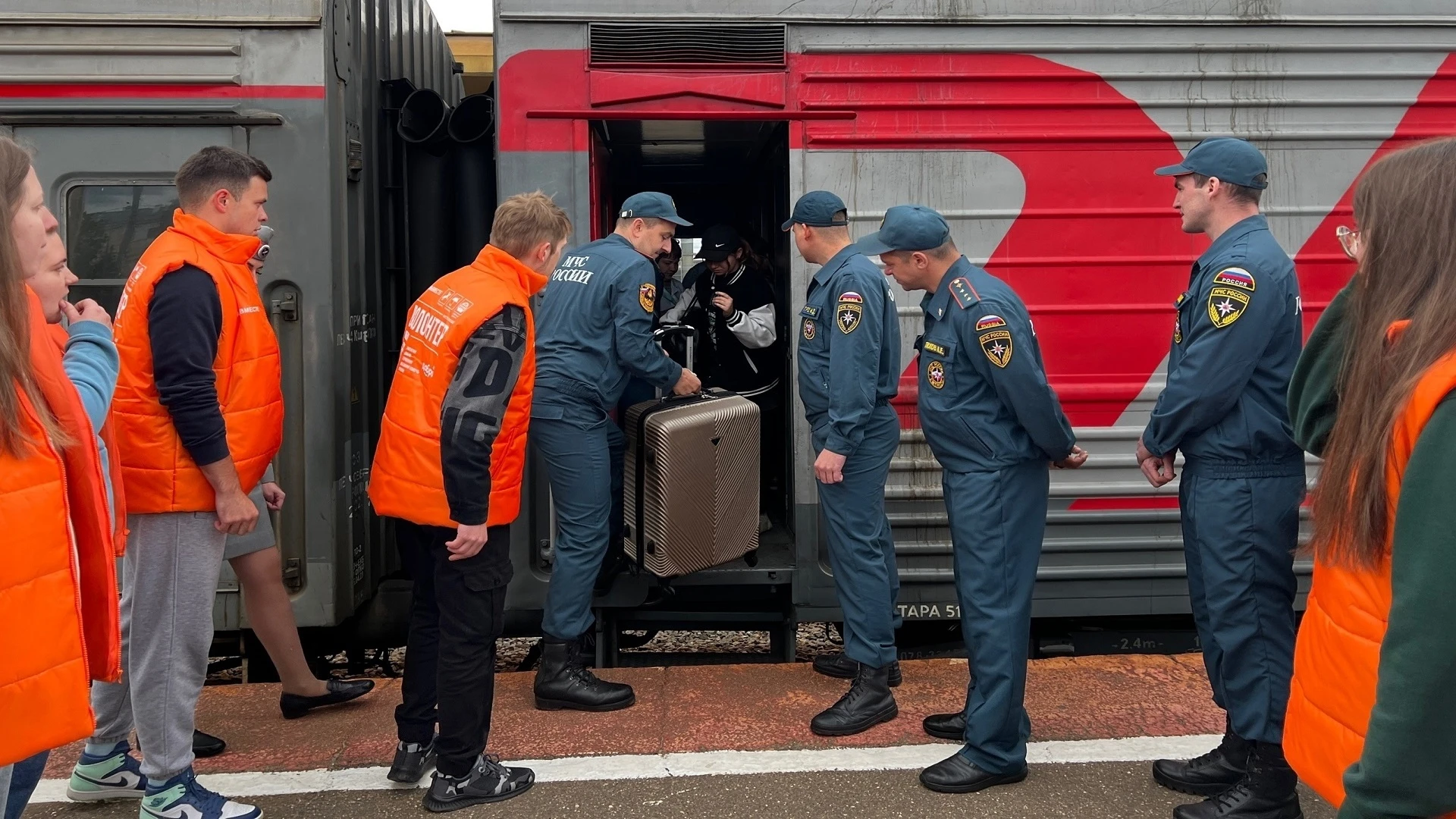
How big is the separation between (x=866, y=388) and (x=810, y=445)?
0.64 meters

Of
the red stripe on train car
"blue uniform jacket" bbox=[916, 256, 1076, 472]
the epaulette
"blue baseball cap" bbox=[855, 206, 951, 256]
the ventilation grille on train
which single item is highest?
the ventilation grille on train

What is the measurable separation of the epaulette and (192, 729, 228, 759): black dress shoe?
2551mm

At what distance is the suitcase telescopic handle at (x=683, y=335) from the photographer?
4.27 m

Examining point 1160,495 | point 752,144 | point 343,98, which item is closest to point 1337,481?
point 1160,495

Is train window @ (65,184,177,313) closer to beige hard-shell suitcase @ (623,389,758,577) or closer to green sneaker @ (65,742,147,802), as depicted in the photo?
green sneaker @ (65,742,147,802)

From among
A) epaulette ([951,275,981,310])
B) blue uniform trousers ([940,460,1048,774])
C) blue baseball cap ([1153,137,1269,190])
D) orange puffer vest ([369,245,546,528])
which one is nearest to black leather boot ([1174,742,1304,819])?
blue uniform trousers ([940,460,1048,774])

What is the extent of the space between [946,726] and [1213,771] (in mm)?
754

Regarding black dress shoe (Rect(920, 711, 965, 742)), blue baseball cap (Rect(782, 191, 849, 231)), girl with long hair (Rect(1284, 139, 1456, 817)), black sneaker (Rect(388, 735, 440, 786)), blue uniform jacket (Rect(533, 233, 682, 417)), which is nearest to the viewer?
girl with long hair (Rect(1284, 139, 1456, 817))

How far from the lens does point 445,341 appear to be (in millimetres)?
2791

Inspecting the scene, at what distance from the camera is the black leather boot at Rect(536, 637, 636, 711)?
3.61m

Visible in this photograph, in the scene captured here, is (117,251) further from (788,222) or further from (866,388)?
(866,388)

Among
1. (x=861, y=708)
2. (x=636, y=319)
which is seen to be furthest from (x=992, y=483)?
(x=636, y=319)

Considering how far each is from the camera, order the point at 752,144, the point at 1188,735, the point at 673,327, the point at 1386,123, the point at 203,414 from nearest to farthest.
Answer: the point at 203,414 < the point at 1188,735 < the point at 1386,123 < the point at 673,327 < the point at 752,144

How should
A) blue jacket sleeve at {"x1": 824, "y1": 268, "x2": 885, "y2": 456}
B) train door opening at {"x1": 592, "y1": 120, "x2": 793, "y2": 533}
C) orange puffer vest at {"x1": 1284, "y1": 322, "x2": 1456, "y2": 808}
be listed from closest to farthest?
orange puffer vest at {"x1": 1284, "y1": 322, "x2": 1456, "y2": 808}, blue jacket sleeve at {"x1": 824, "y1": 268, "x2": 885, "y2": 456}, train door opening at {"x1": 592, "y1": 120, "x2": 793, "y2": 533}
